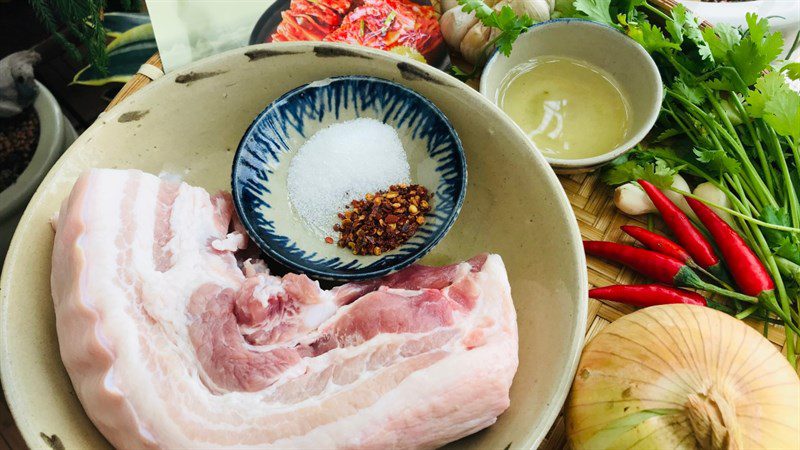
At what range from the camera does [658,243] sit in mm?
1813

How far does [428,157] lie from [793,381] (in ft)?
3.45

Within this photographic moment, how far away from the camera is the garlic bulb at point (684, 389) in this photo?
1281mm

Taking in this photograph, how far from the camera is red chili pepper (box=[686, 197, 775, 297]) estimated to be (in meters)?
1.70

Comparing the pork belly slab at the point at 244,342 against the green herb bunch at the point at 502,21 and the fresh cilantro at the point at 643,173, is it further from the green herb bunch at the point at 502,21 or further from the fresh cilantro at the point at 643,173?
the green herb bunch at the point at 502,21

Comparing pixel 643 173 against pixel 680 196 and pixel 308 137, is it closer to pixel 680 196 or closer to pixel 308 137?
pixel 680 196

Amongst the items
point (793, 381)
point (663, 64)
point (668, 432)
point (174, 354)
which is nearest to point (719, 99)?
point (663, 64)

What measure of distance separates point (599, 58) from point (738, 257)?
31.6 inches

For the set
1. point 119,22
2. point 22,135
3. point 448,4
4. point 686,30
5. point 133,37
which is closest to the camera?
point 686,30

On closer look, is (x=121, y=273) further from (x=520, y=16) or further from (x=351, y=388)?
(x=520, y=16)

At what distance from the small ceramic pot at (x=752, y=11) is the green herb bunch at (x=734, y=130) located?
51 cm

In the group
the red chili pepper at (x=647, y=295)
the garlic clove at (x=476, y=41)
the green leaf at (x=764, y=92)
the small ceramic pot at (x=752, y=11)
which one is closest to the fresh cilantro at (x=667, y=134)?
the green leaf at (x=764, y=92)

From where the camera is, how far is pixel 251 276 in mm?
1567

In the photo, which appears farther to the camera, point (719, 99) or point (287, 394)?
point (719, 99)

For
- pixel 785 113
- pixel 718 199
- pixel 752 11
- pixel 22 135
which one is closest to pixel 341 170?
pixel 718 199
